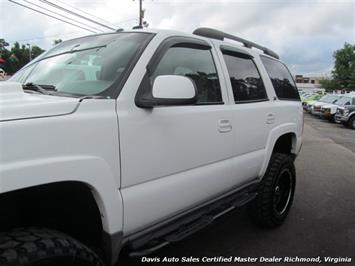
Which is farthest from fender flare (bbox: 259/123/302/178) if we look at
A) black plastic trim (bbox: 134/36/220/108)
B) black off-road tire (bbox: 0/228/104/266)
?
black off-road tire (bbox: 0/228/104/266)

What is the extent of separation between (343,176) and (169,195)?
5471 millimetres

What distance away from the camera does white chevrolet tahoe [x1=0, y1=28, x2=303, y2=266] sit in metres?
1.57

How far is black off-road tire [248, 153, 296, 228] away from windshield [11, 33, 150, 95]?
2146 millimetres

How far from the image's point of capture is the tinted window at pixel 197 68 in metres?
2.50

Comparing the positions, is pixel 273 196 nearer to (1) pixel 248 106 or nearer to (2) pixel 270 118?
(2) pixel 270 118

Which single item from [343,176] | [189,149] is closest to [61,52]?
[189,149]

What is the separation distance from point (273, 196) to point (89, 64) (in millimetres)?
2506

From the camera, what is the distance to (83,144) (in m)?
1.72

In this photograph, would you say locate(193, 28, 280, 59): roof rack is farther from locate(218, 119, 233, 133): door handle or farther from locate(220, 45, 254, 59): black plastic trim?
locate(218, 119, 233, 133): door handle

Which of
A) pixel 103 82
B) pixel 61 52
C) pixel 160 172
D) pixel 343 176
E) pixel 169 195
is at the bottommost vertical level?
pixel 343 176

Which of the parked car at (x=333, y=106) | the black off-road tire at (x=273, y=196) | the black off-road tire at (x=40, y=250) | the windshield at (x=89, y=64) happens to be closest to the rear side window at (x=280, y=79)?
the black off-road tire at (x=273, y=196)

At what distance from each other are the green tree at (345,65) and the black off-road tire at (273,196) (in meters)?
58.5

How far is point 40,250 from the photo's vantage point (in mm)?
1517

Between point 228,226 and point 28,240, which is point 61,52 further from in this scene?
point 228,226
